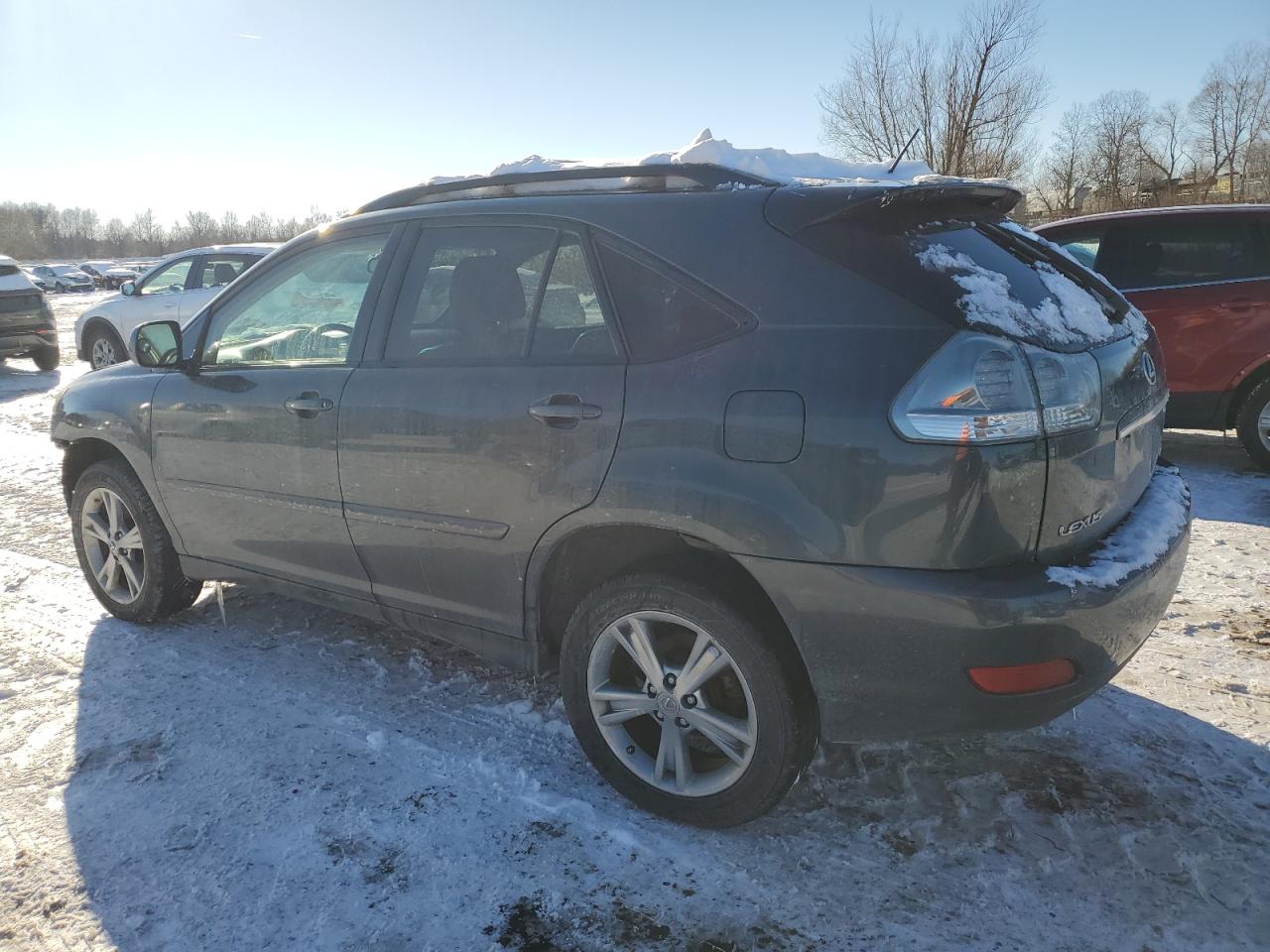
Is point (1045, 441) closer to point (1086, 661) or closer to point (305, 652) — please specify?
point (1086, 661)

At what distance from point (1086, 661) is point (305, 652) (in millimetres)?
3024

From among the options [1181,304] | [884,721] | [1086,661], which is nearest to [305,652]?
[884,721]

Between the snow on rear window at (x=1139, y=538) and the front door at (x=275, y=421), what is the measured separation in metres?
2.35

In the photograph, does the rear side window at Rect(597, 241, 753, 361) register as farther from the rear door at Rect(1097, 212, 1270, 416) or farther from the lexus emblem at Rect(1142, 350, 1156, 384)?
the rear door at Rect(1097, 212, 1270, 416)

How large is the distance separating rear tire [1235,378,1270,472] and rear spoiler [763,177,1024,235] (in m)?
4.90

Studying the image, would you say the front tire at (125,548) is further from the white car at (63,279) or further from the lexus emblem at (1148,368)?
the white car at (63,279)

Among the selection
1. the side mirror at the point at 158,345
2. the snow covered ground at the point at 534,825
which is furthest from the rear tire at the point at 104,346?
the snow covered ground at the point at 534,825

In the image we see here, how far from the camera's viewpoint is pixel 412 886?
7.77ft

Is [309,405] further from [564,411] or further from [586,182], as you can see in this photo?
[586,182]

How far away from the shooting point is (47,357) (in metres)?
14.0

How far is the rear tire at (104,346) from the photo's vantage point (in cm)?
1265

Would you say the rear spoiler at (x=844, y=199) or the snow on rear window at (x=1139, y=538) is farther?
the rear spoiler at (x=844, y=199)

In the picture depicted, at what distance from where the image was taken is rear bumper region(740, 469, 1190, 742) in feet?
6.80

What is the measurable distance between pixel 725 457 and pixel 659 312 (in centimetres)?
50
